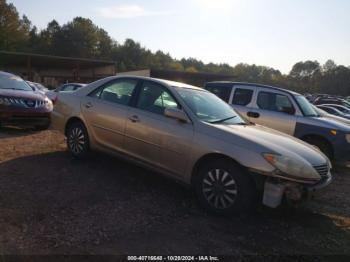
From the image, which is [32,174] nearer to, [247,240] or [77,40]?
[247,240]

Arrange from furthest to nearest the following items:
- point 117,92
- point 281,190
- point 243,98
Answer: point 243,98, point 117,92, point 281,190

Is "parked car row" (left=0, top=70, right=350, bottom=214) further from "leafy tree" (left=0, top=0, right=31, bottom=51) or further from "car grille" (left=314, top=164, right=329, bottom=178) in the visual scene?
"leafy tree" (left=0, top=0, right=31, bottom=51)

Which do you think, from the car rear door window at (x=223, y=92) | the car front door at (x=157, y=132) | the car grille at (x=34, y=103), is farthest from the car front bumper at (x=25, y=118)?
the car rear door window at (x=223, y=92)

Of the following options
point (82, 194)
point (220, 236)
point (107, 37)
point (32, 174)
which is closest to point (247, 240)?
point (220, 236)

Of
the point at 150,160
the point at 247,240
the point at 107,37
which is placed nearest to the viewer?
the point at 247,240

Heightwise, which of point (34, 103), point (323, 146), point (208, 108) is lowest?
point (323, 146)

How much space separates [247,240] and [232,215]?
0.50 meters

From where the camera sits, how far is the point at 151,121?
514cm

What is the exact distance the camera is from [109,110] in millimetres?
5781

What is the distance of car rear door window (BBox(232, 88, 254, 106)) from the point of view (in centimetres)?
907

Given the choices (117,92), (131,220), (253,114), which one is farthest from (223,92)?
(131,220)

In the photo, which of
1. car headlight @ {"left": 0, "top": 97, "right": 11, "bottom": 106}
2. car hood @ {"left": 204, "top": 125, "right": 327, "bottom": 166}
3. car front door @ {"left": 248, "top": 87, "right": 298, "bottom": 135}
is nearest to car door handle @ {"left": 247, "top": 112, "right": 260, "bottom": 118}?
car front door @ {"left": 248, "top": 87, "right": 298, "bottom": 135}

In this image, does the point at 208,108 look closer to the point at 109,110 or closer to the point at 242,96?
the point at 109,110

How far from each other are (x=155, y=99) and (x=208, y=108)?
2.68 ft
